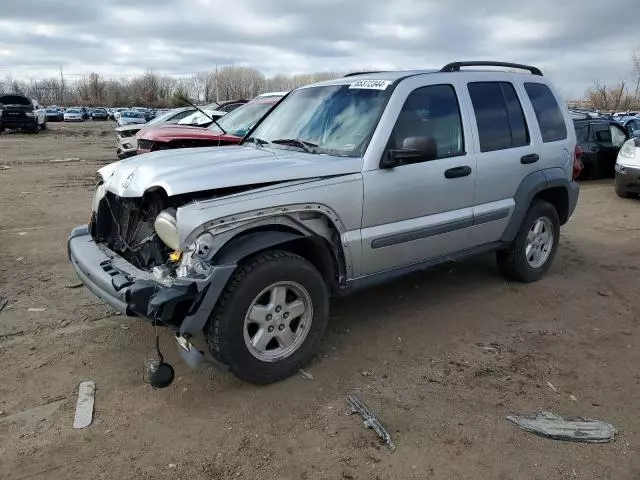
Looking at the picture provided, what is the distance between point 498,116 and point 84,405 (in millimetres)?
3966

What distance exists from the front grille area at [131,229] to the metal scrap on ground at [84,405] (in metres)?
0.83

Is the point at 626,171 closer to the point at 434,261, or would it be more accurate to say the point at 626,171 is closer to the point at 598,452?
the point at 434,261

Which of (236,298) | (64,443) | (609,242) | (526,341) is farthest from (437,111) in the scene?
(609,242)

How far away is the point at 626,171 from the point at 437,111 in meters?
7.84

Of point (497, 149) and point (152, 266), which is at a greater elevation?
point (497, 149)

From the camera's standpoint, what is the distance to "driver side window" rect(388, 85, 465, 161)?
3.91 meters

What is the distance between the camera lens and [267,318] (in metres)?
3.48

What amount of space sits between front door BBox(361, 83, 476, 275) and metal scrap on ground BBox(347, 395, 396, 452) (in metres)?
0.98

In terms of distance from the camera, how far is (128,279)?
3.36m

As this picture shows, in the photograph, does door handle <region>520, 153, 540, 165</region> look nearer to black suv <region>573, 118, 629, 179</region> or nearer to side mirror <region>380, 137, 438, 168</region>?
side mirror <region>380, 137, 438, 168</region>

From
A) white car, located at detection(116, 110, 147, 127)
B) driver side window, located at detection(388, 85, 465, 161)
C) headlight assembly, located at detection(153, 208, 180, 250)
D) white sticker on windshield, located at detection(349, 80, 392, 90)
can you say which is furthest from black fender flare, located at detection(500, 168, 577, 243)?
white car, located at detection(116, 110, 147, 127)

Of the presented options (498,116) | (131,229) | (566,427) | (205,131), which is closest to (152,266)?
(131,229)

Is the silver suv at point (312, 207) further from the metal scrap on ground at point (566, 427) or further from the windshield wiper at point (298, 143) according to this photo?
the metal scrap on ground at point (566, 427)

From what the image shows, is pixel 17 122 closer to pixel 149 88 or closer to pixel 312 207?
pixel 312 207
